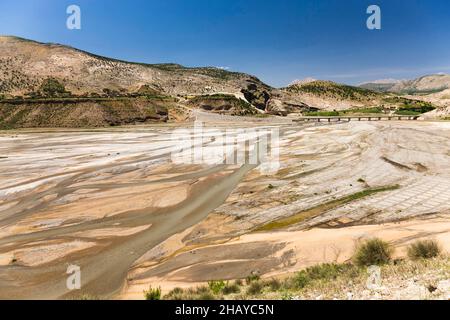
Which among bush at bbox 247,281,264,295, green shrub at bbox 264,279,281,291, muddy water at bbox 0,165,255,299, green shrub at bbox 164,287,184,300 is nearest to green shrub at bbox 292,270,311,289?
green shrub at bbox 264,279,281,291

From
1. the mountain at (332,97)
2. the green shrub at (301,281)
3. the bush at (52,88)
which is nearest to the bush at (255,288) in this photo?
the green shrub at (301,281)

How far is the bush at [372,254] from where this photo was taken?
13.7 metres

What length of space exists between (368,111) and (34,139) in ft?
368

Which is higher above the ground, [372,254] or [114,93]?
[114,93]

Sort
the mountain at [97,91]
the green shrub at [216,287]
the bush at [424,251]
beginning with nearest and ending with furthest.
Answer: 1. the green shrub at [216,287]
2. the bush at [424,251]
3. the mountain at [97,91]

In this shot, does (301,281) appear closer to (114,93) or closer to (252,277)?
(252,277)

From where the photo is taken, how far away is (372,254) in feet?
45.9

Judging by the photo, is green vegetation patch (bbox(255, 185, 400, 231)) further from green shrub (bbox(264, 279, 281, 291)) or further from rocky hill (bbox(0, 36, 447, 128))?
rocky hill (bbox(0, 36, 447, 128))

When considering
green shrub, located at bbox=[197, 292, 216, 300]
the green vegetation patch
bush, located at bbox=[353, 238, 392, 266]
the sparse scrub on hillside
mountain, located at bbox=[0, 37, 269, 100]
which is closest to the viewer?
the sparse scrub on hillside

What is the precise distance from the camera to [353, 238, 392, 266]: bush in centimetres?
1371

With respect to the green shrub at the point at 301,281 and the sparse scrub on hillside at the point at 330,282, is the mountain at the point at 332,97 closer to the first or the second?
the sparse scrub on hillside at the point at 330,282

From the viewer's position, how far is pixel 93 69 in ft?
489

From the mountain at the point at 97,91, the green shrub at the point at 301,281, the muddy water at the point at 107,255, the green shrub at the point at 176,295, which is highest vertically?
the mountain at the point at 97,91

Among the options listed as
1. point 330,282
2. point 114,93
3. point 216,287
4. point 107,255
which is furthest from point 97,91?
point 330,282
